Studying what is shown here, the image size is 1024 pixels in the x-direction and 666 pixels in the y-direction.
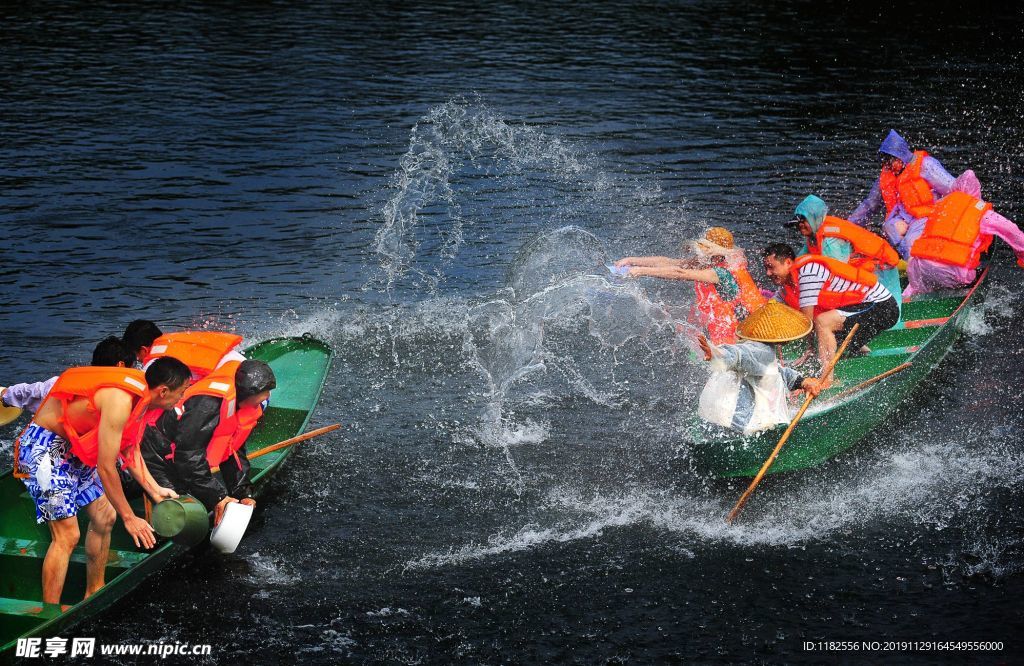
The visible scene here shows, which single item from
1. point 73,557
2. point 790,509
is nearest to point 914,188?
point 790,509

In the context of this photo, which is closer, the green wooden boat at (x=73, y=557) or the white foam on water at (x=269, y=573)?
the green wooden boat at (x=73, y=557)

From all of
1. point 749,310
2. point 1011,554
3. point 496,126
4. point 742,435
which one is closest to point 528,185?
point 496,126

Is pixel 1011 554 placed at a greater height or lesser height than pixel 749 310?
lesser

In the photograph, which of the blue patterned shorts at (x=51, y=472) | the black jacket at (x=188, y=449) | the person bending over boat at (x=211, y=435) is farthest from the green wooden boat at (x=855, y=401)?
the blue patterned shorts at (x=51, y=472)

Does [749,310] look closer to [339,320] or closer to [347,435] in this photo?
[347,435]

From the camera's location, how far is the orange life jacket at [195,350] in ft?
28.9

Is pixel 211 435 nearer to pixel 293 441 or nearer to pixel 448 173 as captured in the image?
pixel 293 441

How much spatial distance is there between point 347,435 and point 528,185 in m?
8.80

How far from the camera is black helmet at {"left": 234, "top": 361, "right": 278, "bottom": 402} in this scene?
8992mm

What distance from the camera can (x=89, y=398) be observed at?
7.39 meters

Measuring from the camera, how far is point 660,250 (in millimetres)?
15969

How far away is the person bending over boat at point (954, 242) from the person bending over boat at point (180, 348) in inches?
350

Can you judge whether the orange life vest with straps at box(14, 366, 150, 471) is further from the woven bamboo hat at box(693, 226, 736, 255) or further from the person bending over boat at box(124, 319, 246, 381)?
the woven bamboo hat at box(693, 226, 736, 255)

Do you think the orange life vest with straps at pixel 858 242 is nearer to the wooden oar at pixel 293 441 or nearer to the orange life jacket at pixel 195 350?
the wooden oar at pixel 293 441
